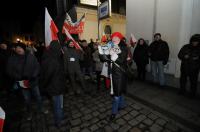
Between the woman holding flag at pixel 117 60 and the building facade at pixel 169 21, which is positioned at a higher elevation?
the building facade at pixel 169 21

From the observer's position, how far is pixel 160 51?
17.3 ft

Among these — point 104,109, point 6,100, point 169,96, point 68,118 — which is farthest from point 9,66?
point 169,96

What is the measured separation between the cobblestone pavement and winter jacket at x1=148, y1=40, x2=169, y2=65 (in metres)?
1.88

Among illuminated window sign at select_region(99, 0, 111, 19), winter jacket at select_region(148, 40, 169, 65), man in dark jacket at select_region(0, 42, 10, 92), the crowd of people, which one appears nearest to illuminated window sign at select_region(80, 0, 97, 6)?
illuminated window sign at select_region(99, 0, 111, 19)

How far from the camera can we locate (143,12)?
7.28 metres

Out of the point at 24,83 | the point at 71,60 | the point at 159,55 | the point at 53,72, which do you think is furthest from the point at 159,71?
the point at 24,83

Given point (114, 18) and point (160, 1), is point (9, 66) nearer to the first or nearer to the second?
point (160, 1)

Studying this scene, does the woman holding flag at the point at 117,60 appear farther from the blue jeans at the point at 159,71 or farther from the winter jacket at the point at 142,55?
the winter jacket at the point at 142,55

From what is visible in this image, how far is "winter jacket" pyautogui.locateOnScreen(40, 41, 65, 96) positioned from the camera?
9.97 feet

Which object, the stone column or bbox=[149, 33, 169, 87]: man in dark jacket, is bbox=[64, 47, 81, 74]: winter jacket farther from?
the stone column

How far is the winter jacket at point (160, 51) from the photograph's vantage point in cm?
521

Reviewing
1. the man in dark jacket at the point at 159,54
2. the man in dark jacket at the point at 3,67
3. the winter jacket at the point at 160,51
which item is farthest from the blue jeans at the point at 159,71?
the man in dark jacket at the point at 3,67

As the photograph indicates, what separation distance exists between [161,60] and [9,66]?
4.72 meters

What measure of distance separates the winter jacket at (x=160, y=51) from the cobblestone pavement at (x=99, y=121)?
1882 mm
